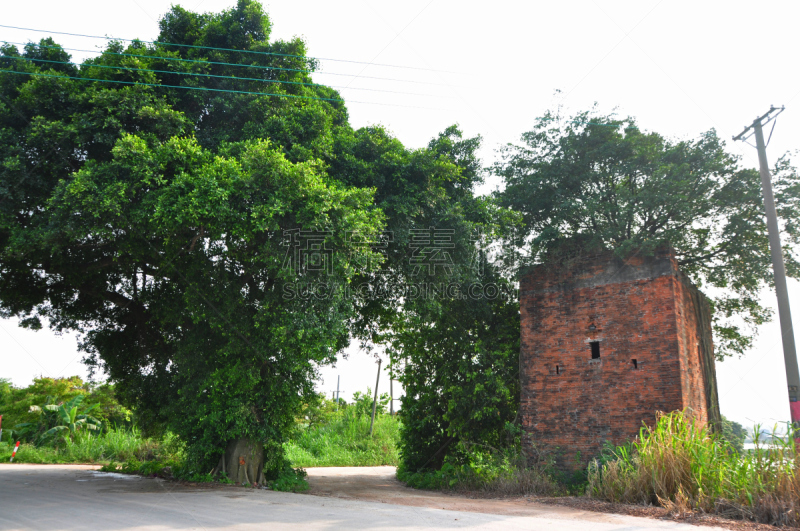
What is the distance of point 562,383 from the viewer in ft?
36.9

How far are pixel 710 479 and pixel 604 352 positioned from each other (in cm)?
384

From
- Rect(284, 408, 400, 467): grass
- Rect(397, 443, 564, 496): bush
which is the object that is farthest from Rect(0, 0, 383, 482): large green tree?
Rect(284, 408, 400, 467): grass

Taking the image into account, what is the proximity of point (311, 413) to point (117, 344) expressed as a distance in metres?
5.73

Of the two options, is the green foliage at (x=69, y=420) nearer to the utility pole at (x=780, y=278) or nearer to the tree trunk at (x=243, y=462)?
the tree trunk at (x=243, y=462)

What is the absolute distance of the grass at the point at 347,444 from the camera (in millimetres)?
22188

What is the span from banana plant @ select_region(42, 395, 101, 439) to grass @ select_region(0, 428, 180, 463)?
1.50 feet

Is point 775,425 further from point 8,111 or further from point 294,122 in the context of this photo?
point 8,111

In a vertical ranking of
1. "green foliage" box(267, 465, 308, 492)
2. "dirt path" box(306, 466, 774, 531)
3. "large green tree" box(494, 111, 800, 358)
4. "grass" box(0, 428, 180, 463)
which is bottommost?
"grass" box(0, 428, 180, 463)

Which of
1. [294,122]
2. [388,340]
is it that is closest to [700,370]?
[388,340]

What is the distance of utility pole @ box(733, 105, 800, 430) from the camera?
8.34 meters

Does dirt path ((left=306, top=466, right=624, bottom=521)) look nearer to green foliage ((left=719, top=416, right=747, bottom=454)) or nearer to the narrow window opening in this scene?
green foliage ((left=719, top=416, right=747, bottom=454))

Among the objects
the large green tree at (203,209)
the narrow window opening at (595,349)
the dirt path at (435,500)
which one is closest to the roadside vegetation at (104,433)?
the dirt path at (435,500)

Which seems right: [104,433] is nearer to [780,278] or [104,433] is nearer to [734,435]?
[734,435]

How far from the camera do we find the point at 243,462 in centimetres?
1101
